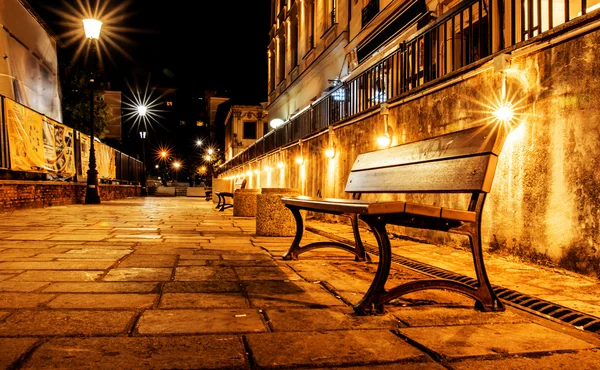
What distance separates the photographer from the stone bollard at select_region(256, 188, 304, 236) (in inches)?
285

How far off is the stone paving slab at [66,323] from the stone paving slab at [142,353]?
15 cm

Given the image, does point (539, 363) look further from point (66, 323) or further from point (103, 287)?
point (103, 287)

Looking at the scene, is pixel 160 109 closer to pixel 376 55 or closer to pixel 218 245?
pixel 376 55

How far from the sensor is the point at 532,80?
450 centimetres

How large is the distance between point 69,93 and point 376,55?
Result: 26.4m

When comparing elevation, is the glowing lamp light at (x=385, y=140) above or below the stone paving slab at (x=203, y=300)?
above

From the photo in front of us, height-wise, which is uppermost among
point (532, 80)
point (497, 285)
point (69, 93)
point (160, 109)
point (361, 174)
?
point (160, 109)

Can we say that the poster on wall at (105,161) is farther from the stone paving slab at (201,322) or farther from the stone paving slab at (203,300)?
the stone paving slab at (201,322)

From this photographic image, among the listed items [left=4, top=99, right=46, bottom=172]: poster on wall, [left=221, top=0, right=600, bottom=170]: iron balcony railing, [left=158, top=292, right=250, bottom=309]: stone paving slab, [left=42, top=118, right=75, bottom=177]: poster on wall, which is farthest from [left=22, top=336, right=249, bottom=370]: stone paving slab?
[left=42, top=118, right=75, bottom=177]: poster on wall

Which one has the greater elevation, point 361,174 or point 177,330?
point 361,174

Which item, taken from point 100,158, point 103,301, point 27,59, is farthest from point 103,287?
point 100,158

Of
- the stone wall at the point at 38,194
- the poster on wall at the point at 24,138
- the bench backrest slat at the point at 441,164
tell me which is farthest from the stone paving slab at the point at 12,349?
the stone wall at the point at 38,194

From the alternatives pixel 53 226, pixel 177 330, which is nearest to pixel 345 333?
pixel 177 330

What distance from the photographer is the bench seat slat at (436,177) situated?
289cm
